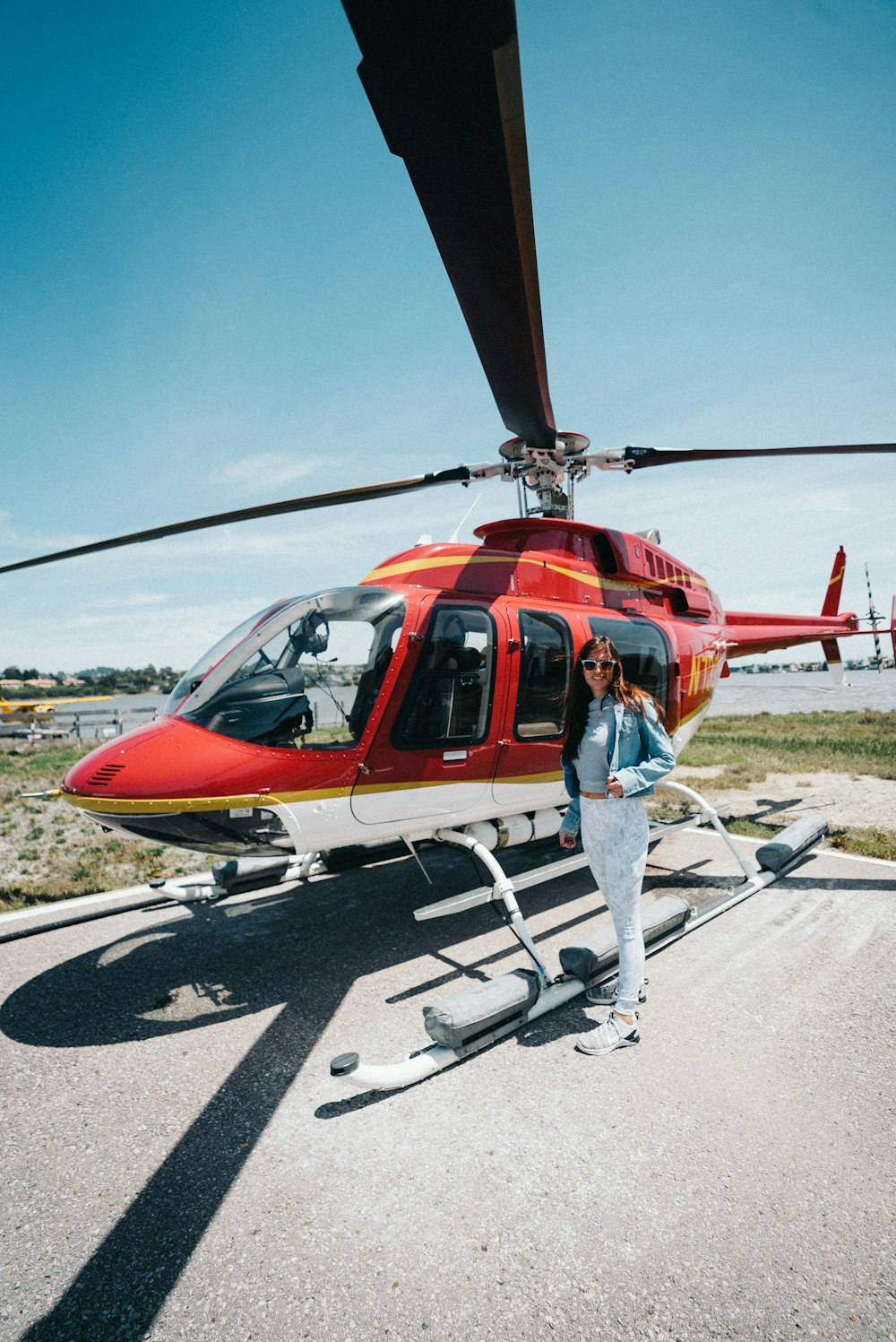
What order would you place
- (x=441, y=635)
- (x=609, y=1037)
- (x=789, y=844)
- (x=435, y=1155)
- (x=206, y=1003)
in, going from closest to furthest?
(x=435, y=1155) → (x=609, y=1037) → (x=206, y=1003) → (x=441, y=635) → (x=789, y=844)

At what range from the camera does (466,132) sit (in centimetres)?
193

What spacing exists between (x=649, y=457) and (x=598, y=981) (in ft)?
12.9

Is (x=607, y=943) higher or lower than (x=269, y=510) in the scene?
lower

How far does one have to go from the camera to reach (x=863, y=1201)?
243cm

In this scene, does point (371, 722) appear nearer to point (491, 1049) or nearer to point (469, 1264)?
point (491, 1049)

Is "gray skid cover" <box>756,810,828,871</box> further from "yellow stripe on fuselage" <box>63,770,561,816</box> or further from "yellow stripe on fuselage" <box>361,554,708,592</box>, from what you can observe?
"yellow stripe on fuselage" <box>63,770,561,816</box>

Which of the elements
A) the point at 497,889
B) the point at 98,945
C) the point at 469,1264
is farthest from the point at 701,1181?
the point at 98,945

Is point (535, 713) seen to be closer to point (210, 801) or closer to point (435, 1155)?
point (210, 801)

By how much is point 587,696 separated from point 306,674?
182cm

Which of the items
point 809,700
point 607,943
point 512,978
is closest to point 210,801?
point 512,978

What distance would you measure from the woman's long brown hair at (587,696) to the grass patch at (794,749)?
33.2ft

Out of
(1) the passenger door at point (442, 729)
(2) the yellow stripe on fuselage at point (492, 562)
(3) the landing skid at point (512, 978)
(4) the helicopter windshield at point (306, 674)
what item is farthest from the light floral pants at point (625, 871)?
(2) the yellow stripe on fuselage at point (492, 562)

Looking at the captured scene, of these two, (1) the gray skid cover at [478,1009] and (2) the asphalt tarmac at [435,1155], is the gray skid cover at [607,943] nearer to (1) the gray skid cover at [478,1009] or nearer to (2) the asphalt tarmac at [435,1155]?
(2) the asphalt tarmac at [435,1155]

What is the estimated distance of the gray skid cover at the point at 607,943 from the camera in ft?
13.1
